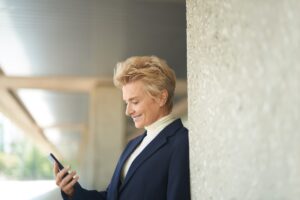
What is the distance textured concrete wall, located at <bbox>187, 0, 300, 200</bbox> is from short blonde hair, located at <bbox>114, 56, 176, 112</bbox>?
0.27 meters

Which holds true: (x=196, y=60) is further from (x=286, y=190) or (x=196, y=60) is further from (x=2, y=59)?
(x=2, y=59)

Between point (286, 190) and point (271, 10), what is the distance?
1.72ft

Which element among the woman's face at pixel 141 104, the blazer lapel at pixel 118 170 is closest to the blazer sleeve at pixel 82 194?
the blazer lapel at pixel 118 170

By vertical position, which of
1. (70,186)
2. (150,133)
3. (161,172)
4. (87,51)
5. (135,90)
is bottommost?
(87,51)

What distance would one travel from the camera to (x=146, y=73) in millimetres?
2670

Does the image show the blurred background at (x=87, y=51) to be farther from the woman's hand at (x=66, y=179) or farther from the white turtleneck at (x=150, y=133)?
the white turtleneck at (x=150, y=133)

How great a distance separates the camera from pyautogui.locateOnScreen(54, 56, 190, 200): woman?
256cm

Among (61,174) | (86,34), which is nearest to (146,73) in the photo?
(61,174)

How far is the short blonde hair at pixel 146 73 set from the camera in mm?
2672

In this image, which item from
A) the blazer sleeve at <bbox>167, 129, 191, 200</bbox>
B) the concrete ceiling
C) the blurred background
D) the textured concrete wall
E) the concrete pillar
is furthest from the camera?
the concrete pillar

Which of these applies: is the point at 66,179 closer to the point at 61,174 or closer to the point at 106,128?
the point at 61,174

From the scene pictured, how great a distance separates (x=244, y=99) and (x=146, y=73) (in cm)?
93

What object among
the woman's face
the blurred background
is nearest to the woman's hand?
the woman's face

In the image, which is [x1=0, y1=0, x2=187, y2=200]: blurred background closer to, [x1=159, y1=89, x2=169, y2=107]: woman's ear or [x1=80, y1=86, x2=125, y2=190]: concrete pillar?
[x1=80, y1=86, x2=125, y2=190]: concrete pillar
